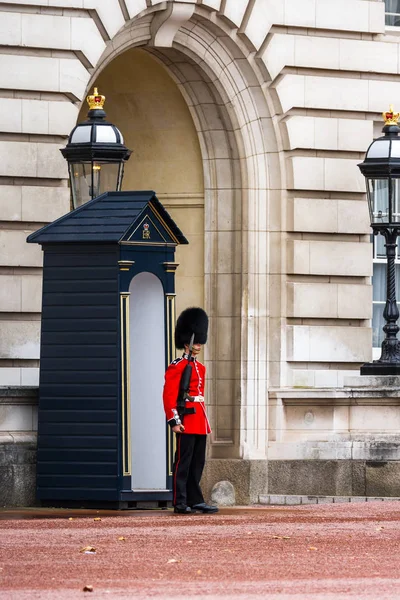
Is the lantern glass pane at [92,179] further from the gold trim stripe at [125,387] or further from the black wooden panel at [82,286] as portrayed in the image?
the gold trim stripe at [125,387]

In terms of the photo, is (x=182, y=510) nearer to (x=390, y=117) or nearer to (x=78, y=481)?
(x=78, y=481)

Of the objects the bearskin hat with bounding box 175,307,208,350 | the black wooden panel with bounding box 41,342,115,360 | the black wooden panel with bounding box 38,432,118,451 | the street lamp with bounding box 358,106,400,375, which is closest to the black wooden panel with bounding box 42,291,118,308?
the black wooden panel with bounding box 41,342,115,360

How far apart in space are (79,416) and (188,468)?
2.96 ft

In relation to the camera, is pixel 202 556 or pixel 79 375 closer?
pixel 202 556

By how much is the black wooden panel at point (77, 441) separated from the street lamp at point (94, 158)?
2.09 meters

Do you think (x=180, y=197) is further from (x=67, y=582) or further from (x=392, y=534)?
(x=67, y=582)

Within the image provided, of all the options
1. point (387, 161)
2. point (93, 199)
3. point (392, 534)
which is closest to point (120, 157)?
point (93, 199)

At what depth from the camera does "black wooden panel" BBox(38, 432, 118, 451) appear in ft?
48.2

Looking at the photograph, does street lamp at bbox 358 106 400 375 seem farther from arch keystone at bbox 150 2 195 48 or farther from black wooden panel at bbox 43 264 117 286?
black wooden panel at bbox 43 264 117 286

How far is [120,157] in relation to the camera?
1592 centimetres

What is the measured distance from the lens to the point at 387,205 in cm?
1814

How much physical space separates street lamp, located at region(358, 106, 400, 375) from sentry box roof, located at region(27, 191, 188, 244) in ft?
11.2

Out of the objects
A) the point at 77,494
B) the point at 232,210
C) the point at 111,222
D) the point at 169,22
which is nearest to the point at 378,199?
the point at 232,210

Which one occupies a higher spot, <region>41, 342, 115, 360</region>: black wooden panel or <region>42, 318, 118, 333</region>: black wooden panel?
<region>42, 318, 118, 333</region>: black wooden panel
